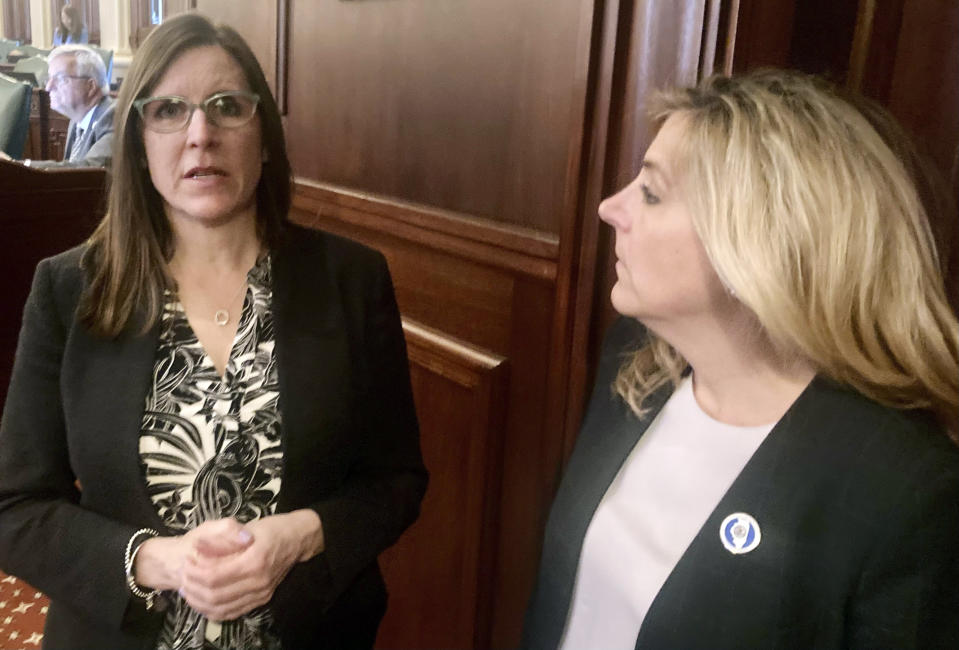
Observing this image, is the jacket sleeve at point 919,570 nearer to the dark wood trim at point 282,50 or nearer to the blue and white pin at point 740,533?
the blue and white pin at point 740,533

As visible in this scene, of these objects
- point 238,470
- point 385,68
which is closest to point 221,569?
point 238,470

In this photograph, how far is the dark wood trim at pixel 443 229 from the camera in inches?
55.0

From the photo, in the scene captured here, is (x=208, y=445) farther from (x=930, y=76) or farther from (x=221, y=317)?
(x=930, y=76)

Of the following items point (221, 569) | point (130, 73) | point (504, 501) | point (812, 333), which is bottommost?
point (504, 501)

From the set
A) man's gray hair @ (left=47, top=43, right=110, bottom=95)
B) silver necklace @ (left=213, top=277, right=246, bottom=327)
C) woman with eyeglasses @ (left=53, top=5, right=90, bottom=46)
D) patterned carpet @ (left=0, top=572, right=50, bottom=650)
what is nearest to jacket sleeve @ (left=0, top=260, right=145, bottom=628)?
silver necklace @ (left=213, top=277, right=246, bottom=327)

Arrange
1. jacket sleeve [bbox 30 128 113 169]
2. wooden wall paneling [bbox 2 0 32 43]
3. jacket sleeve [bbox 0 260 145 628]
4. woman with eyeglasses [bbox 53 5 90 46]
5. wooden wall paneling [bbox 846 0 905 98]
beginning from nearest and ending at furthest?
jacket sleeve [bbox 0 260 145 628] < wooden wall paneling [bbox 846 0 905 98] < jacket sleeve [bbox 30 128 113 169] < woman with eyeglasses [bbox 53 5 90 46] < wooden wall paneling [bbox 2 0 32 43]

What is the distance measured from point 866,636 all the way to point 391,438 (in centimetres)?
72

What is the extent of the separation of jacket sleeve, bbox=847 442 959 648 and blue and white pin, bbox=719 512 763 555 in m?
0.12

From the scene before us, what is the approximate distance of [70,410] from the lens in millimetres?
1096

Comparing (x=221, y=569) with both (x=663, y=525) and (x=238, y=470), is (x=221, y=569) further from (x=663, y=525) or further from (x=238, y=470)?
(x=663, y=525)

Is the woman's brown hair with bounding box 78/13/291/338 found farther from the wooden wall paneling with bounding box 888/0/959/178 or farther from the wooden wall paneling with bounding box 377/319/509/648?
the wooden wall paneling with bounding box 888/0/959/178

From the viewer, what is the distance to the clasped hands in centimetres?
100

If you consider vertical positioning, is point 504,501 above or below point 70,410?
below

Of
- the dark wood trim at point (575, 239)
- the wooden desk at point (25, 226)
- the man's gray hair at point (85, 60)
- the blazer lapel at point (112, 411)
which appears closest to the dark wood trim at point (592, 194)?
the dark wood trim at point (575, 239)
